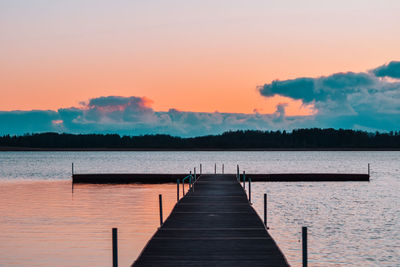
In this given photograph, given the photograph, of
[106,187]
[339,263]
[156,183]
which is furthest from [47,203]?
[339,263]

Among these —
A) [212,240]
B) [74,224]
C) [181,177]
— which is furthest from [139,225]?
[181,177]

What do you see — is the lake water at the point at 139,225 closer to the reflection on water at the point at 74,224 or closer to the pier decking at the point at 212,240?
the reflection on water at the point at 74,224

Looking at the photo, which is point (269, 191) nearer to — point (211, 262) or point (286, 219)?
point (286, 219)

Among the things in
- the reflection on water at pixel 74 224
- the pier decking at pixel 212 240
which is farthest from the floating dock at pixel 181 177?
the pier decking at pixel 212 240

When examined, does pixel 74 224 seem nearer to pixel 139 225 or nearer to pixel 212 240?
pixel 139 225

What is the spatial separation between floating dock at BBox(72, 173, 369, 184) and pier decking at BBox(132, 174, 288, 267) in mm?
33089

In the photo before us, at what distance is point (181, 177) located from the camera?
210ft

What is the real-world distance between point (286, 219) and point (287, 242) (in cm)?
869

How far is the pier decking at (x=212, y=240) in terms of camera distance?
16203mm

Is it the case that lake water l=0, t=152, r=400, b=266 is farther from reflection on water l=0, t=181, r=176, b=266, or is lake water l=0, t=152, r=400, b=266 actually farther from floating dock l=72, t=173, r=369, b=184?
floating dock l=72, t=173, r=369, b=184

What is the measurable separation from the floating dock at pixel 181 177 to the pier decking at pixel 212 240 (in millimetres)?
33089

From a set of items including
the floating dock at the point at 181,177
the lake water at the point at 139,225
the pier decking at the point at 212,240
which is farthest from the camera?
the floating dock at the point at 181,177

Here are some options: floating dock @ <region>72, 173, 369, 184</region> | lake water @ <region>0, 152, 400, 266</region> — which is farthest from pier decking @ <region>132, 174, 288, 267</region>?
floating dock @ <region>72, 173, 369, 184</region>

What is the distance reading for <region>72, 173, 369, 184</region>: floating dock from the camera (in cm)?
6319
